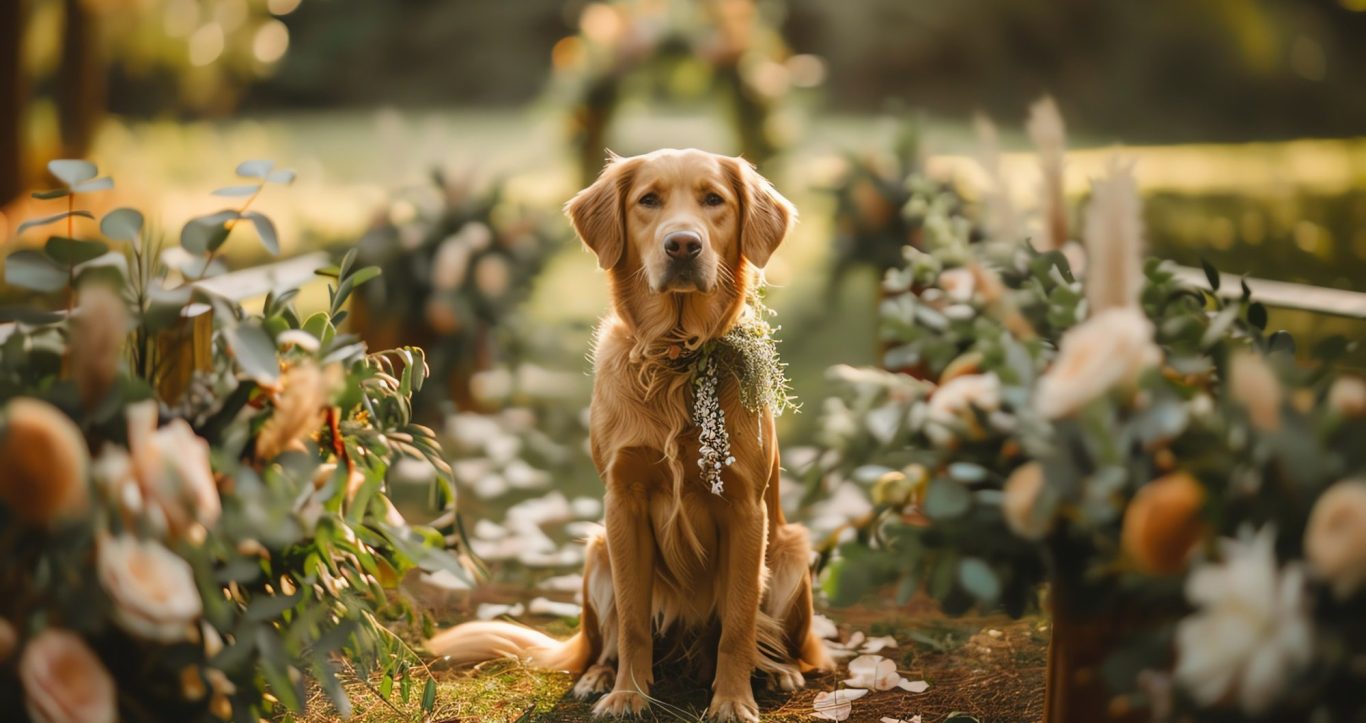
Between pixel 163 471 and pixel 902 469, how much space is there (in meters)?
1.22

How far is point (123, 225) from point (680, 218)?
47.8 inches

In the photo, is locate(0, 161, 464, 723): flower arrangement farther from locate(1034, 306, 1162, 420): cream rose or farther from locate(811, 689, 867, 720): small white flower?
locate(1034, 306, 1162, 420): cream rose

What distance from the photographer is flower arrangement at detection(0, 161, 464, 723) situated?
1.61 metres

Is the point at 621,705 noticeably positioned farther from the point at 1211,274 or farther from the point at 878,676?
the point at 1211,274

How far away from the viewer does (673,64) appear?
24.0ft

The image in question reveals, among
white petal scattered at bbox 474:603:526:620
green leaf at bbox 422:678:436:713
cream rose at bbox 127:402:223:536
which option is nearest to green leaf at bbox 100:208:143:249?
cream rose at bbox 127:402:223:536

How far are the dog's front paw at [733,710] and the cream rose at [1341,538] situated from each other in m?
1.41

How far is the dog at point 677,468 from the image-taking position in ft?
8.75

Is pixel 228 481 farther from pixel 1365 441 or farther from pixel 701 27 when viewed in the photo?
pixel 701 27

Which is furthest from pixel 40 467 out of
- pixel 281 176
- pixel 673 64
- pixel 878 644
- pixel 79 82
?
pixel 79 82

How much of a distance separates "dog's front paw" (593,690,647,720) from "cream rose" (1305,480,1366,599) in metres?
1.58

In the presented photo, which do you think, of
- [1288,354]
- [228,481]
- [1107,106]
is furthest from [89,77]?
[1107,106]

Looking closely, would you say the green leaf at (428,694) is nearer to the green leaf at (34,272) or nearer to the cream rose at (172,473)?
the cream rose at (172,473)

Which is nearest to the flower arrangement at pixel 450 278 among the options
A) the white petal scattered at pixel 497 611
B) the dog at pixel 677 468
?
the white petal scattered at pixel 497 611
